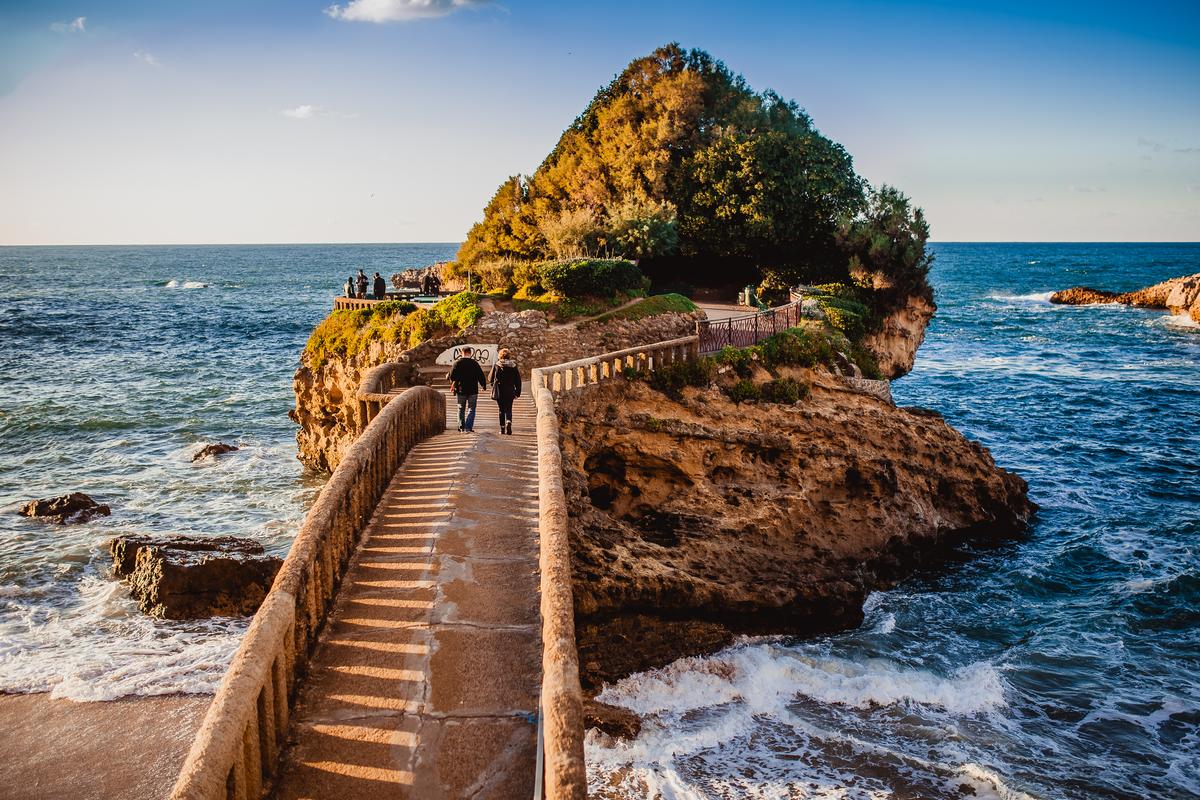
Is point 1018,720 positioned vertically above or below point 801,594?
below

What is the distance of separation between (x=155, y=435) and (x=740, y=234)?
2286cm

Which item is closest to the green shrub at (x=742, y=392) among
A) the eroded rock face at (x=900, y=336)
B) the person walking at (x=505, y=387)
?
the person walking at (x=505, y=387)

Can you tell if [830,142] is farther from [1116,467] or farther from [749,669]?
A: [749,669]

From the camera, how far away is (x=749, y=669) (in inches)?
529

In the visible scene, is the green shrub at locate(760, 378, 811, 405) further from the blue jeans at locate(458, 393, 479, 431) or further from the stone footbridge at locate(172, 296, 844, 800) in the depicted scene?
the stone footbridge at locate(172, 296, 844, 800)

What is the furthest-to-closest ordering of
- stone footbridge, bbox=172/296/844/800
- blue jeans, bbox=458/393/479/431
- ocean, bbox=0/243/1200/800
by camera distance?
blue jeans, bbox=458/393/479/431 → ocean, bbox=0/243/1200/800 → stone footbridge, bbox=172/296/844/800

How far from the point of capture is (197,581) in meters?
16.0

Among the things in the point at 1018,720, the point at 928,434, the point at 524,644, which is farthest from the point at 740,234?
the point at 524,644

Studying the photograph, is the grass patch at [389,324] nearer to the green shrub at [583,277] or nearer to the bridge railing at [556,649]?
the green shrub at [583,277]

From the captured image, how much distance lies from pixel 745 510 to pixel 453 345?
29.3ft

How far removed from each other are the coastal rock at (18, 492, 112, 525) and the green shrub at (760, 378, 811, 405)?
16.7 metres

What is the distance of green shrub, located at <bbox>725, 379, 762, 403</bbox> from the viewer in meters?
18.3

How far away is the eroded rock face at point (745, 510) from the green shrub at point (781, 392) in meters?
0.25

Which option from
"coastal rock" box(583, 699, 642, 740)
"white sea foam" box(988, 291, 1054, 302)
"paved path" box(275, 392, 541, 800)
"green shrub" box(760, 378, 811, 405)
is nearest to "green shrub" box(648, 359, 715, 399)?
"green shrub" box(760, 378, 811, 405)
